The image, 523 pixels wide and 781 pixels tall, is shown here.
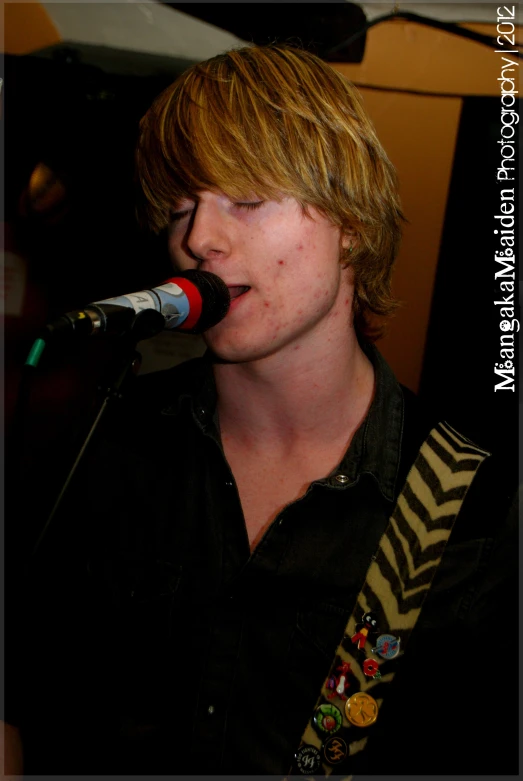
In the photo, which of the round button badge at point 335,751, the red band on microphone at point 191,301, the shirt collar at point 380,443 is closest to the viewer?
the red band on microphone at point 191,301

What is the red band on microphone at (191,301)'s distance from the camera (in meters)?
0.98

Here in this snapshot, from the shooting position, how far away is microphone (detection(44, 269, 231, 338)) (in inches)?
31.4

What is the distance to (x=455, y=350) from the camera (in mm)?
1957

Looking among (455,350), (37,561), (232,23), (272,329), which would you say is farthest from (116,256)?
(37,561)

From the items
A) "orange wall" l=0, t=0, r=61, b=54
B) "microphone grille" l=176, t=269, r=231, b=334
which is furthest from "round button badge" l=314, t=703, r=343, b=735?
"orange wall" l=0, t=0, r=61, b=54

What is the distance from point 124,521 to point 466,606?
0.79m

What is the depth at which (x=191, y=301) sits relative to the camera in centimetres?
98

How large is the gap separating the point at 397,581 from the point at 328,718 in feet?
0.97

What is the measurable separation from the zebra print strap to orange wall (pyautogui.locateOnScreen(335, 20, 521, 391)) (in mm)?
860

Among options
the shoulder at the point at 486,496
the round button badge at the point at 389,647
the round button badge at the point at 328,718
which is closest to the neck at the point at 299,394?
the shoulder at the point at 486,496

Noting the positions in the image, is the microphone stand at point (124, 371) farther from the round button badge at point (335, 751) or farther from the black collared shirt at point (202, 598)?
the round button badge at point (335, 751)

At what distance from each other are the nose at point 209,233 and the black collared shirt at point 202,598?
0.43 meters

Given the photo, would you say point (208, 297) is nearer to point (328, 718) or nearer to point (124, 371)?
point (124, 371)

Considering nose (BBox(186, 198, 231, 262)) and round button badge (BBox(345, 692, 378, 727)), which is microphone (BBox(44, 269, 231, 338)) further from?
round button badge (BBox(345, 692, 378, 727))
